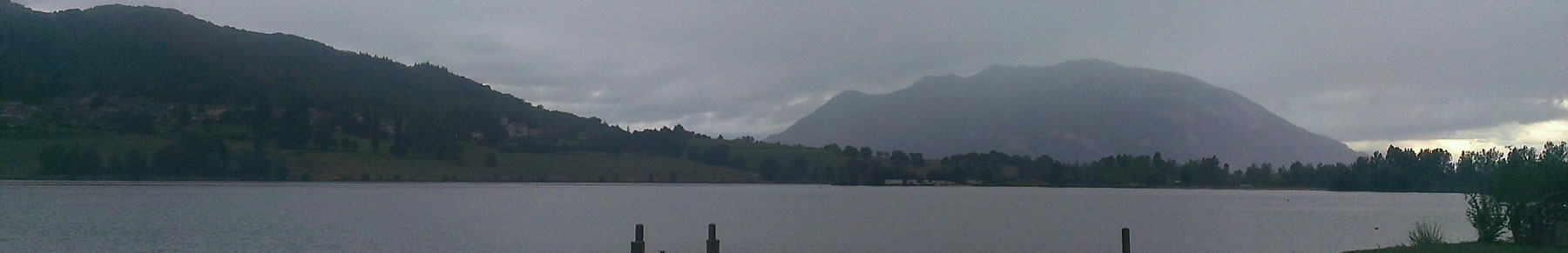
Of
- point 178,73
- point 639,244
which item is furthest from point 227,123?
point 639,244

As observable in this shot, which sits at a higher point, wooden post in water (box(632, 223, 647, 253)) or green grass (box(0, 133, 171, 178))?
green grass (box(0, 133, 171, 178))

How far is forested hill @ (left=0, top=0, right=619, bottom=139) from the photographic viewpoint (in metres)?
155

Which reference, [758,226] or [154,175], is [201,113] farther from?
[758,226]

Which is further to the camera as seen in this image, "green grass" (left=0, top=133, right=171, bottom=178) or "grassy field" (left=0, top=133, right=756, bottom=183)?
"grassy field" (left=0, top=133, right=756, bottom=183)

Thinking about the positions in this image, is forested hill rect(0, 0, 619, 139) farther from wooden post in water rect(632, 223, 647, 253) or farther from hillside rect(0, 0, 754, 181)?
wooden post in water rect(632, 223, 647, 253)

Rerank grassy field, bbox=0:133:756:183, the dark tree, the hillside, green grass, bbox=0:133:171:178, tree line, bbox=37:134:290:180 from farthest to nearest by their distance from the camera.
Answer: the dark tree, the hillside, grassy field, bbox=0:133:756:183, tree line, bbox=37:134:290:180, green grass, bbox=0:133:171:178

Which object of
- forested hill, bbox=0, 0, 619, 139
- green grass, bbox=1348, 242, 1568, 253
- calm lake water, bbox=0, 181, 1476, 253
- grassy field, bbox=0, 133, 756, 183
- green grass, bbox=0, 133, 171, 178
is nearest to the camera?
green grass, bbox=1348, 242, 1568, 253

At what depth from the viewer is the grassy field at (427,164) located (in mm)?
126500

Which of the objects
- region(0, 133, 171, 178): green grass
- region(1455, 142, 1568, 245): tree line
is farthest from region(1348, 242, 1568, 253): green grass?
region(0, 133, 171, 178): green grass

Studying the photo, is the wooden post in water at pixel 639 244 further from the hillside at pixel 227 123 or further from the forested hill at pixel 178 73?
the forested hill at pixel 178 73

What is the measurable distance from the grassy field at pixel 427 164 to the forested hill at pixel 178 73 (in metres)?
9.18

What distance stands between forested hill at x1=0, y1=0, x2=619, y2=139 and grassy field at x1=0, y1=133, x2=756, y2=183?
9177 millimetres

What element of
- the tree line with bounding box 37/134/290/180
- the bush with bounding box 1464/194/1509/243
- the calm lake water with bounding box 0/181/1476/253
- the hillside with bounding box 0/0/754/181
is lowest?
the calm lake water with bounding box 0/181/1476/253

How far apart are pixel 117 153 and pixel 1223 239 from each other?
12778 cm
